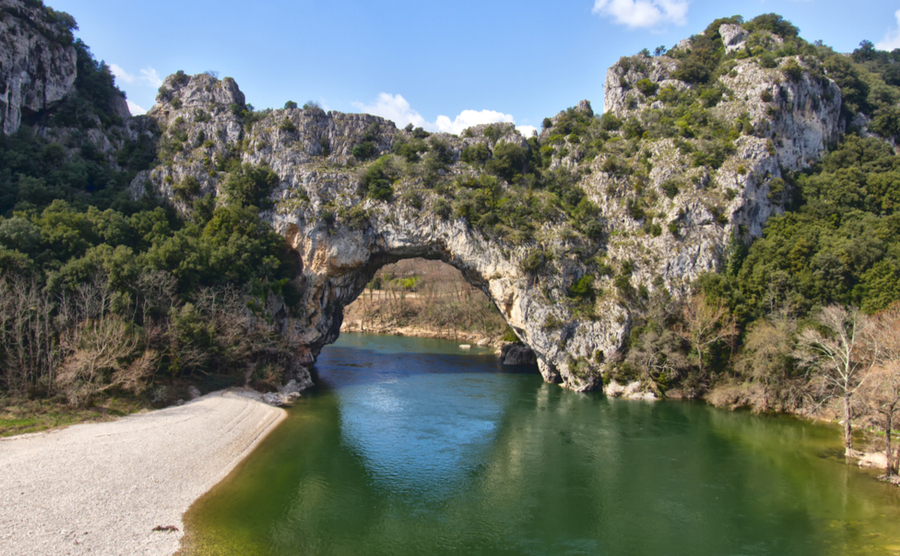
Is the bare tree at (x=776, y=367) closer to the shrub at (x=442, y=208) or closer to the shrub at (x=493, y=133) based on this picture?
the shrub at (x=442, y=208)

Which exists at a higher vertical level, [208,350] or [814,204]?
[814,204]

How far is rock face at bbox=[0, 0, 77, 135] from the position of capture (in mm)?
40312

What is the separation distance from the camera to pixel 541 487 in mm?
19688

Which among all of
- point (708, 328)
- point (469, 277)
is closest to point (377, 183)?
point (469, 277)

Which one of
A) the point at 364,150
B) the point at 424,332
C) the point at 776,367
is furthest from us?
the point at 424,332

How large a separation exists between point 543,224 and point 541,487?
26.7 metres

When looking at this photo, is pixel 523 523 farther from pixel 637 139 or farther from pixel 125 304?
pixel 637 139

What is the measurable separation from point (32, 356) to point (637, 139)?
161 ft

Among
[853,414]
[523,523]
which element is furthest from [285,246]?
[853,414]

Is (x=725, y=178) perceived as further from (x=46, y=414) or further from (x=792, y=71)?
(x=46, y=414)

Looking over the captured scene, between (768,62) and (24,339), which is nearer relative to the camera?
(24,339)

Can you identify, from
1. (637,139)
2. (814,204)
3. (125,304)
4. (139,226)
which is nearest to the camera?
(125,304)

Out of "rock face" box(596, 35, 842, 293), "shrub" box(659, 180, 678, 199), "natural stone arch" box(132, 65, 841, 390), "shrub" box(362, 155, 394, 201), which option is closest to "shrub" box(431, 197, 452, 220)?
"natural stone arch" box(132, 65, 841, 390)

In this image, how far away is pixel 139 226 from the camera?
36.5 meters
